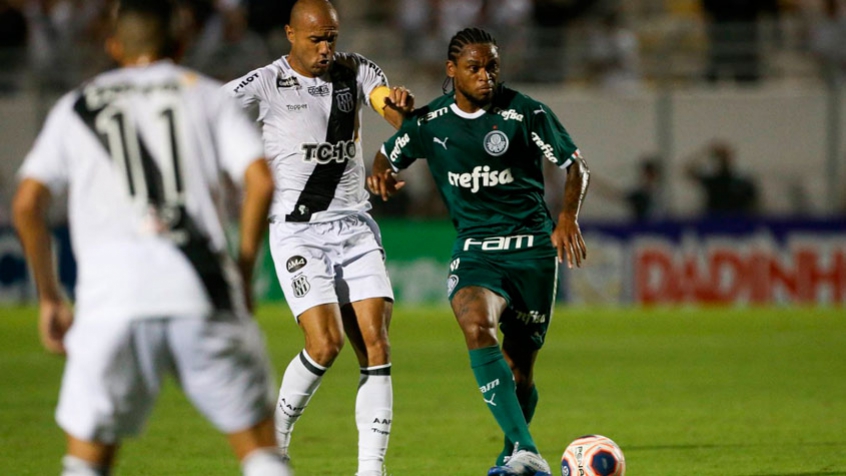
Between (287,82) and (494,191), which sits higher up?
(287,82)

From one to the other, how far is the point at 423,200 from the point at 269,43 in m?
3.92

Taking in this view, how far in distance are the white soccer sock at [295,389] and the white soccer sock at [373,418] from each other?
0.36 m

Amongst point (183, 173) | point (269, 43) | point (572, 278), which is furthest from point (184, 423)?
point (269, 43)

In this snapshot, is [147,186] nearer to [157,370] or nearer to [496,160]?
[157,370]

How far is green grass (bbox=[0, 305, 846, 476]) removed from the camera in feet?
25.7

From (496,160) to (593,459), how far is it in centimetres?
170

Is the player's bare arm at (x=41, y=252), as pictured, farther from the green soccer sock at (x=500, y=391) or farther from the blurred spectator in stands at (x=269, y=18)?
the blurred spectator in stands at (x=269, y=18)

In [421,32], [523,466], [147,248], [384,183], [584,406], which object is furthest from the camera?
[421,32]

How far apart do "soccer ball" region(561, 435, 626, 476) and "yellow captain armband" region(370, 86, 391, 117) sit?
2195 millimetres

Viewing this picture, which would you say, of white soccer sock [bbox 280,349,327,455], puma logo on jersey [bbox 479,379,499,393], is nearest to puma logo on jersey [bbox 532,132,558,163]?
puma logo on jersey [bbox 479,379,499,393]

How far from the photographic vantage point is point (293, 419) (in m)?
7.39

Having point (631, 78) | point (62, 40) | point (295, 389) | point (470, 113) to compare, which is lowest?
point (295, 389)

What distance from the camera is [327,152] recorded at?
24.2 feet

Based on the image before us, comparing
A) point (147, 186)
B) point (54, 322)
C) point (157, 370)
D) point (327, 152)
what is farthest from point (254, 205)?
point (327, 152)
